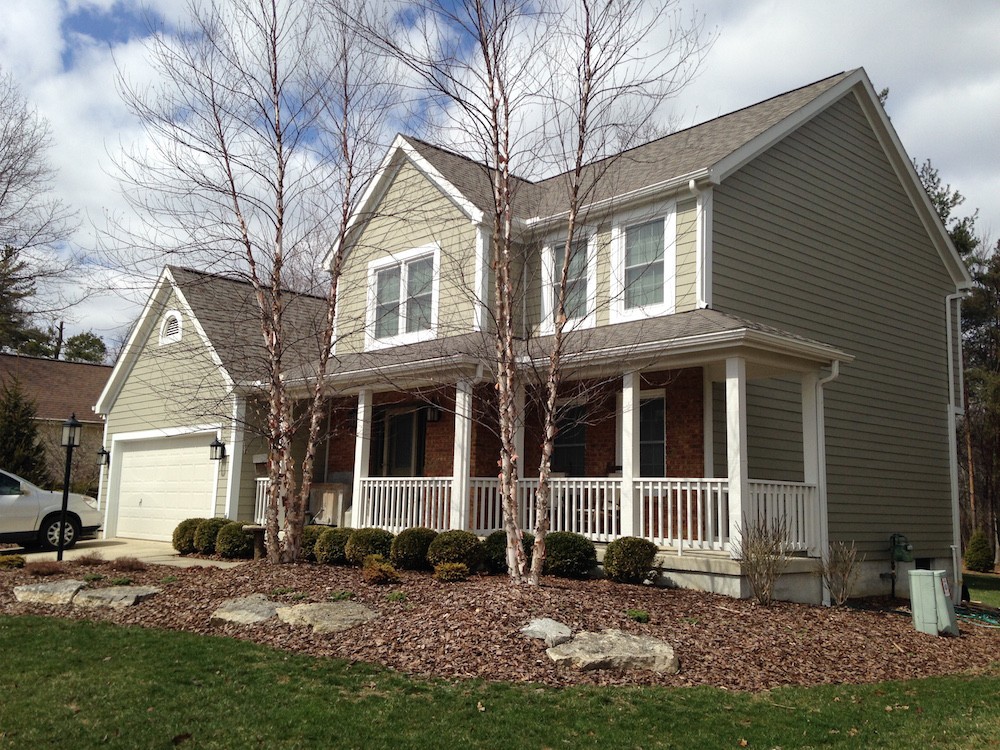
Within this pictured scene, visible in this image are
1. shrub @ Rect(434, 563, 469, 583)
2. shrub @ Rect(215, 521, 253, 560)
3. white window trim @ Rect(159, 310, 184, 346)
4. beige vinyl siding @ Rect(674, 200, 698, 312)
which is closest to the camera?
shrub @ Rect(434, 563, 469, 583)

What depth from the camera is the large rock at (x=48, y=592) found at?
934 centimetres

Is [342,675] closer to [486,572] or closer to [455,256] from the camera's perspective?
[486,572]

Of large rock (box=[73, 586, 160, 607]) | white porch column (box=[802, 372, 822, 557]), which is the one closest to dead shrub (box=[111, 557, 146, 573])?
large rock (box=[73, 586, 160, 607])

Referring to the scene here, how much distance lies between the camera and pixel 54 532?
15.7 meters

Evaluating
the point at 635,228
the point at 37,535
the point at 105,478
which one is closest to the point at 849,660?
the point at 635,228

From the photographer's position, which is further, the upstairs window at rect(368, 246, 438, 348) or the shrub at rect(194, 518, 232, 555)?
the upstairs window at rect(368, 246, 438, 348)

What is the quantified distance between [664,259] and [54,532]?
38.8 ft

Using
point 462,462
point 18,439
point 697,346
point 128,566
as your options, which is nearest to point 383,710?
point 697,346

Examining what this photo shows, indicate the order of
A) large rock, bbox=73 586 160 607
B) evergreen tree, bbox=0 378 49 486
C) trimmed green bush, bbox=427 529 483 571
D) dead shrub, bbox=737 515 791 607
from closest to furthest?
1. large rock, bbox=73 586 160 607
2. dead shrub, bbox=737 515 791 607
3. trimmed green bush, bbox=427 529 483 571
4. evergreen tree, bbox=0 378 49 486

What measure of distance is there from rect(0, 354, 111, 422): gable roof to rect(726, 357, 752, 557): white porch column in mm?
26625

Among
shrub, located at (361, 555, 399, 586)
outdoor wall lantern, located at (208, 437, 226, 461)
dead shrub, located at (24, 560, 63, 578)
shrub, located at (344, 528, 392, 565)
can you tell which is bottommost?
dead shrub, located at (24, 560, 63, 578)

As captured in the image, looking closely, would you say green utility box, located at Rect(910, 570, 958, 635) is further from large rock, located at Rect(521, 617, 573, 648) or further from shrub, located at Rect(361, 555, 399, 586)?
shrub, located at Rect(361, 555, 399, 586)

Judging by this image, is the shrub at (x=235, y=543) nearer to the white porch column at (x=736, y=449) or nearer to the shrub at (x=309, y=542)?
the shrub at (x=309, y=542)

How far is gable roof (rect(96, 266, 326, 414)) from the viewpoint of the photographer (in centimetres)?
1480
